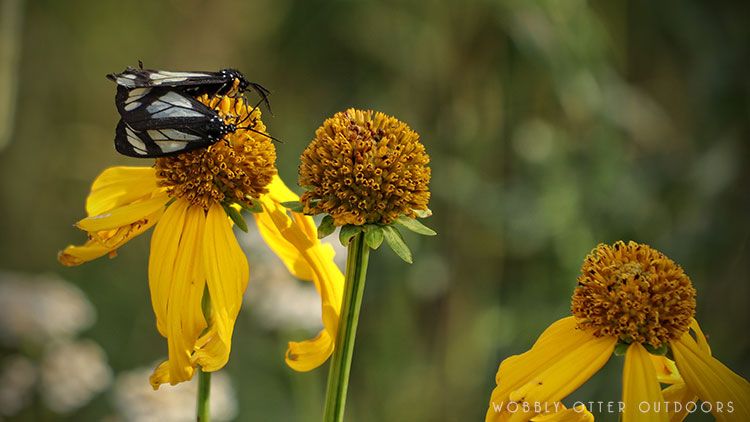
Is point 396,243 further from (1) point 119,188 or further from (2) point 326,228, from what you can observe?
(1) point 119,188

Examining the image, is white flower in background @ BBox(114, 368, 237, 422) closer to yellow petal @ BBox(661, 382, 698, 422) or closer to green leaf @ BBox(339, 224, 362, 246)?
green leaf @ BBox(339, 224, 362, 246)

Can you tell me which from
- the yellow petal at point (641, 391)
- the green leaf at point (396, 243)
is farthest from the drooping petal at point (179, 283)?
the yellow petal at point (641, 391)

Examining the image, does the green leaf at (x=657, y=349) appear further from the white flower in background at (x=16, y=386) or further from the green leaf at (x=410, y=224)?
the white flower in background at (x=16, y=386)

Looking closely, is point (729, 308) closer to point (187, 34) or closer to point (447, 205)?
point (447, 205)

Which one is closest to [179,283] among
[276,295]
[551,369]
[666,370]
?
[551,369]

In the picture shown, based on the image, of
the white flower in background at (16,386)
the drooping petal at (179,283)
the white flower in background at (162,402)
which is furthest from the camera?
the white flower in background at (16,386)

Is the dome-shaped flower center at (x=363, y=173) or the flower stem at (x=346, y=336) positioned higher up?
the dome-shaped flower center at (x=363, y=173)
